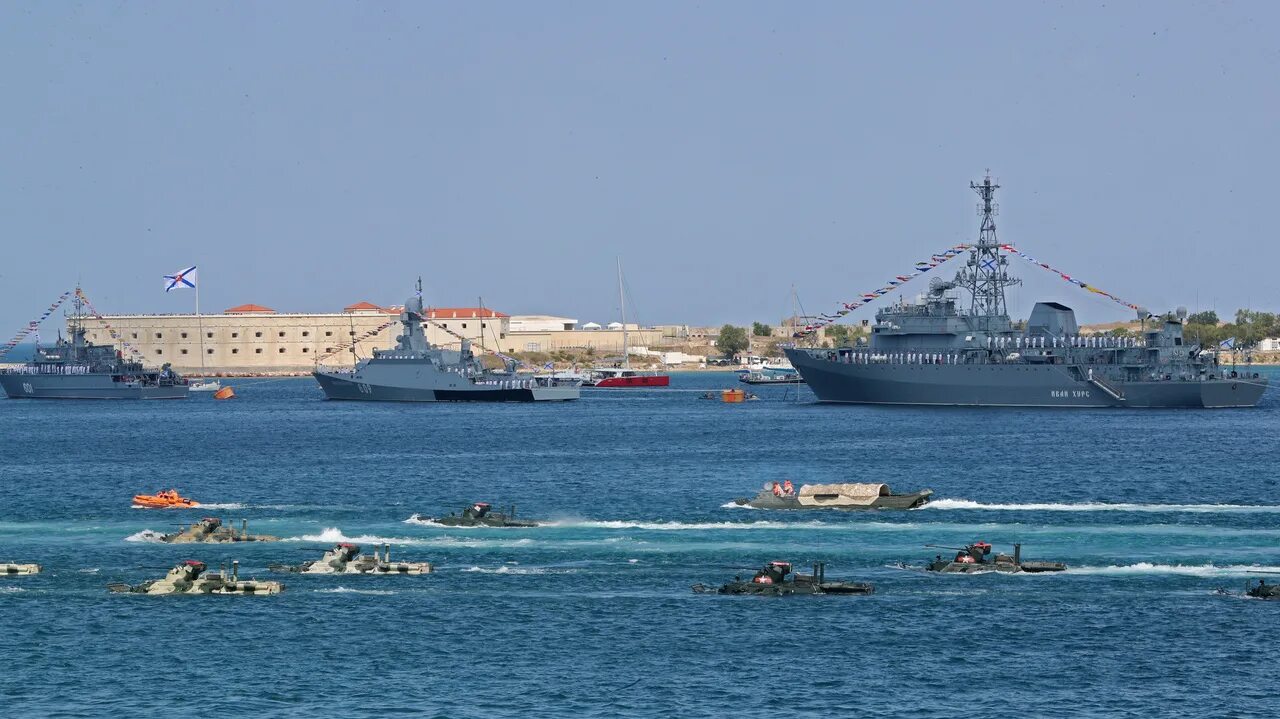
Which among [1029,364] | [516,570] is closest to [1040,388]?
[1029,364]

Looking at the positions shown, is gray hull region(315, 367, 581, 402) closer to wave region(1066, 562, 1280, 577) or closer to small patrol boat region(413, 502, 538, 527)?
small patrol boat region(413, 502, 538, 527)

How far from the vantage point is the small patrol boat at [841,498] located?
67.4m

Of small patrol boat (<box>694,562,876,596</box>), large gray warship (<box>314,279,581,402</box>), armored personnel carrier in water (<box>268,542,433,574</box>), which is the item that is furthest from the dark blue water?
large gray warship (<box>314,279,581,402</box>)

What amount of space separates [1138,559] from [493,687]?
2507 centimetres

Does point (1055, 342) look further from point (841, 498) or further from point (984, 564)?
point (984, 564)

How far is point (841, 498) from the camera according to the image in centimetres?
6769

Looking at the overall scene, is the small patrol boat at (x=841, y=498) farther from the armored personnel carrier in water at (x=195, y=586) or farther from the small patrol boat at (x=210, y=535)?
the armored personnel carrier in water at (x=195, y=586)

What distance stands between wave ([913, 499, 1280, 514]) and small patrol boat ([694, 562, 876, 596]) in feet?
62.7

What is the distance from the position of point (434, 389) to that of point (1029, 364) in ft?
187

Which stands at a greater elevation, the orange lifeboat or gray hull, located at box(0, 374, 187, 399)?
gray hull, located at box(0, 374, 187, 399)

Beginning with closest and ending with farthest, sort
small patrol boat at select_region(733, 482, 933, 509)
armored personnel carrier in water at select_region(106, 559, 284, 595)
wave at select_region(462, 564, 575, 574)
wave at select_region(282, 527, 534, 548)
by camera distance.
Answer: armored personnel carrier in water at select_region(106, 559, 284, 595) < wave at select_region(462, 564, 575, 574) < wave at select_region(282, 527, 534, 548) < small patrol boat at select_region(733, 482, 933, 509)

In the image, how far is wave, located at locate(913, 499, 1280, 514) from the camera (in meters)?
66.6

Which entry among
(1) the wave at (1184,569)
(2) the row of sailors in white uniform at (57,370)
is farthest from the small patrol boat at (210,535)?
(2) the row of sailors in white uniform at (57,370)

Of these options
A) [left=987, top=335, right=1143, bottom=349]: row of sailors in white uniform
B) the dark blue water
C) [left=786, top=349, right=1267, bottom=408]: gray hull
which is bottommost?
the dark blue water
